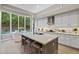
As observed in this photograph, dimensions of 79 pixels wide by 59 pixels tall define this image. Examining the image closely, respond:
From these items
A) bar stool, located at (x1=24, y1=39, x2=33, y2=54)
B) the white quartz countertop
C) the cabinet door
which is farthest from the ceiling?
the cabinet door

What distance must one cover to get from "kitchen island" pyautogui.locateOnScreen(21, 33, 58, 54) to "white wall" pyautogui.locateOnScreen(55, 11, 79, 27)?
0.45 metres

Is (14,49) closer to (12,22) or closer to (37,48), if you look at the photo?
(37,48)

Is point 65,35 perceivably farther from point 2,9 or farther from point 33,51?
point 2,9

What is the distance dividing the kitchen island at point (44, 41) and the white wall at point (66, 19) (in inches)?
17.7

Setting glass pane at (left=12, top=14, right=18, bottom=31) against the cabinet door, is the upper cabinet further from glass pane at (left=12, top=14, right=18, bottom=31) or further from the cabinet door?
glass pane at (left=12, top=14, right=18, bottom=31)

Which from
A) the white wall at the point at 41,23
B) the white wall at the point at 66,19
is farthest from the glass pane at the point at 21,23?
the white wall at the point at 66,19

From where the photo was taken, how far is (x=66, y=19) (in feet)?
10.4

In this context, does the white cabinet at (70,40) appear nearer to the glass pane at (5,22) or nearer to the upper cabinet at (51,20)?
the upper cabinet at (51,20)

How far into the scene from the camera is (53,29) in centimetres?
313

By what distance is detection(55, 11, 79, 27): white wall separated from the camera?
314 centimetres

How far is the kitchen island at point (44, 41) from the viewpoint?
285cm

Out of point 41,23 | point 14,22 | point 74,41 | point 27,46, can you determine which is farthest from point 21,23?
point 74,41
